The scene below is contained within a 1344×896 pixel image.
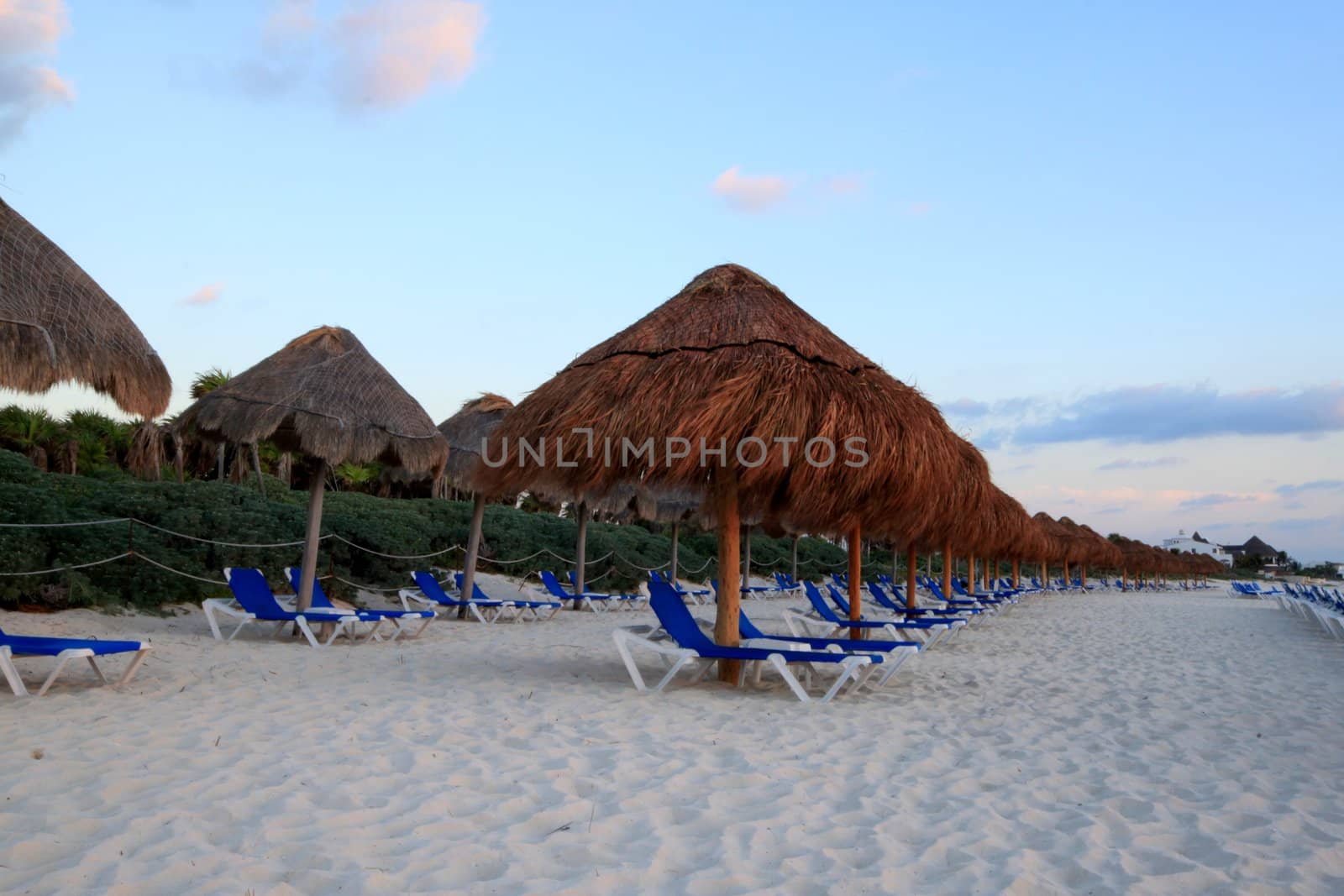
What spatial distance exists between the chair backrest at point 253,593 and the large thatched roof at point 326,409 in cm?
123

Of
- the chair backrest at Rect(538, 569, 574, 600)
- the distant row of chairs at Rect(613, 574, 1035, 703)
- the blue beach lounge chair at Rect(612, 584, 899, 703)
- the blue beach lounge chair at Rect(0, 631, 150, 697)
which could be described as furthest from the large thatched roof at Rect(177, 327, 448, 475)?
the chair backrest at Rect(538, 569, 574, 600)

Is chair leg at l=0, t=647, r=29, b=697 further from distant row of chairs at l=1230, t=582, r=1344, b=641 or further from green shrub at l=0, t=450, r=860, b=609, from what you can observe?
distant row of chairs at l=1230, t=582, r=1344, b=641

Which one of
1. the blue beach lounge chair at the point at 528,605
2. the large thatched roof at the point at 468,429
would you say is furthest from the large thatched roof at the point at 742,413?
the blue beach lounge chair at the point at 528,605

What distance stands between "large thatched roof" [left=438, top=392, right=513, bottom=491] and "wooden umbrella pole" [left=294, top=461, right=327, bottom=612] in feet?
8.49

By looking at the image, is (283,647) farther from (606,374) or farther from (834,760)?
(834,760)

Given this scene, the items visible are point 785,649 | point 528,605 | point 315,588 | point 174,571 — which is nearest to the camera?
point 785,649

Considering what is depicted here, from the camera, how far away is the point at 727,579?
6824 millimetres

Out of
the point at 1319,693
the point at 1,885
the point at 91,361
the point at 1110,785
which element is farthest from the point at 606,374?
the point at 1319,693

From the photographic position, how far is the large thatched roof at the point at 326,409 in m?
8.60

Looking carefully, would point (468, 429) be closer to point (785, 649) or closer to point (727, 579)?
point (727, 579)

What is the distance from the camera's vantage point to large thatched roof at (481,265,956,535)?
5.94 m

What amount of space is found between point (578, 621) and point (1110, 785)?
31.4ft

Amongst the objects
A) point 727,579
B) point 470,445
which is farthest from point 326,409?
point 727,579

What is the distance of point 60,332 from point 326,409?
374cm
